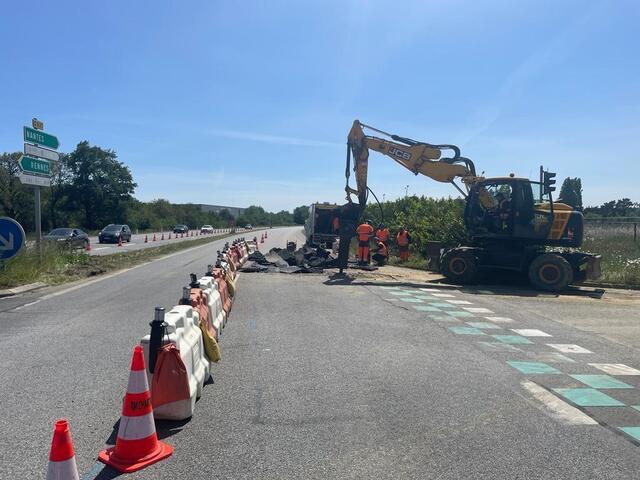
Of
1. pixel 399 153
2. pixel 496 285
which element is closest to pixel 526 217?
pixel 496 285

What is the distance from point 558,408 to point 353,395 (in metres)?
1.94

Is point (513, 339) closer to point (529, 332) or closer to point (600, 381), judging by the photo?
point (529, 332)

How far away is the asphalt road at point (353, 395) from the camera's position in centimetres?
379

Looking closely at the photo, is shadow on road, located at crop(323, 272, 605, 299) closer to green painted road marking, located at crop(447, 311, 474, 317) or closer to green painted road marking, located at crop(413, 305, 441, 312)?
green painted road marking, located at crop(413, 305, 441, 312)

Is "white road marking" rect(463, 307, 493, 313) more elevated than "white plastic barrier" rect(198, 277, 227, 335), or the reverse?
"white plastic barrier" rect(198, 277, 227, 335)

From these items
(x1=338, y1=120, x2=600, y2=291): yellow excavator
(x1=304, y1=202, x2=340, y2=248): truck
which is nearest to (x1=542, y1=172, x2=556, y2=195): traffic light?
(x1=338, y1=120, x2=600, y2=291): yellow excavator

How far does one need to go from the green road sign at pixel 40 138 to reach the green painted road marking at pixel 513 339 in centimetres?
1329

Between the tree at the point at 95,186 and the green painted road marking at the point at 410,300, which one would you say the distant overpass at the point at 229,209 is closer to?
the tree at the point at 95,186

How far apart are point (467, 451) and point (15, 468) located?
→ 10.6 feet

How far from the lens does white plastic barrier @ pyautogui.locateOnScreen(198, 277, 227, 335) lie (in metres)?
7.02

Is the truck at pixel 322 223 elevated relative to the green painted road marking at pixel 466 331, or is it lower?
elevated

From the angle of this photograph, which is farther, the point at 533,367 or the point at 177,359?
the point at 533,367

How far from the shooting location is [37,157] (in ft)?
49.8

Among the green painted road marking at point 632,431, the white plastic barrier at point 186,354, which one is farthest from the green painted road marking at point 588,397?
the white plastic barrier at point 186,354
